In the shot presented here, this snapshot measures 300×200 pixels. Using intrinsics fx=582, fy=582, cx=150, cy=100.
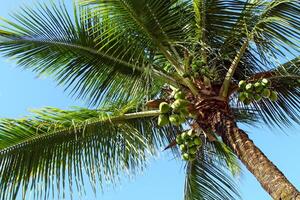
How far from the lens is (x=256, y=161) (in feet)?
15.3

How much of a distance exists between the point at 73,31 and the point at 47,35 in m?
0.29

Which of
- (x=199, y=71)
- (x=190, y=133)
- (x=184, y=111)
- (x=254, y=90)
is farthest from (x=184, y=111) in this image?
(x=254, y=90)

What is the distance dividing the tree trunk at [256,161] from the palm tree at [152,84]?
0.04 feet

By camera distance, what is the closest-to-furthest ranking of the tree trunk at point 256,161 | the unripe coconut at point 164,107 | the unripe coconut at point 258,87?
the tree trunk at point 256,161, the unripe coconut at point 164,107, the unripe coconut at point 258,87

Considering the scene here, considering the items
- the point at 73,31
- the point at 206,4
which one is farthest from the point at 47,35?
the point at 206,4

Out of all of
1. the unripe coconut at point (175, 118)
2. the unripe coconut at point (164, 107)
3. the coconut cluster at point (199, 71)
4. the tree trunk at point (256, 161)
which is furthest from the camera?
the coconut cluster at point (199, 71)

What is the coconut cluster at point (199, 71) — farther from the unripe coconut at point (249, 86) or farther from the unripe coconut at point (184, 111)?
the unripe coconut at point (184, 111)

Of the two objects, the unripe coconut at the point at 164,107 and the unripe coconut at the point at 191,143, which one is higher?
the unripe coconut at the point at 164,107

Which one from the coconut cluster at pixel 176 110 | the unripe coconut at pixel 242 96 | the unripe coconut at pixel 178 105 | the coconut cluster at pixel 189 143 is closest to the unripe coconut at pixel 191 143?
the coconut cluster at pixel 189 143

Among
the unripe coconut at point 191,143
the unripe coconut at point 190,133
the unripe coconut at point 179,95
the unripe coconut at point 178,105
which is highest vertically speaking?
the unripe coconut at point 179,95

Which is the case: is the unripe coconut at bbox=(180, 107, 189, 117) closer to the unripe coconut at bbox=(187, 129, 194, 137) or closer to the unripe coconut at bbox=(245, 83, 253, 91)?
the unripe coconut at bbox=(187, 129, 194, 137)

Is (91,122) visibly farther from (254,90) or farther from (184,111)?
(254,90)

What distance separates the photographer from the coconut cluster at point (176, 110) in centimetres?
512

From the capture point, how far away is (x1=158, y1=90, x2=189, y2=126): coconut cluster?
202 inches
